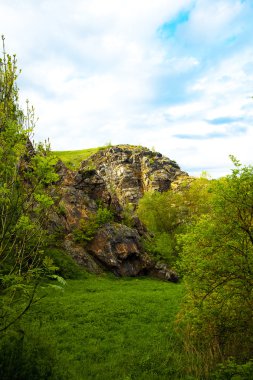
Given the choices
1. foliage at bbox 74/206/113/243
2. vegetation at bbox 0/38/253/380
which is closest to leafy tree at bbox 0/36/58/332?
vegetation at bbox 0/38/253/380

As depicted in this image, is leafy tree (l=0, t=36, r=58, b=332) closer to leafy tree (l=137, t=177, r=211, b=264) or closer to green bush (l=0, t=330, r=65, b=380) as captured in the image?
green bush (l=0, t=330, r=65, b=380)

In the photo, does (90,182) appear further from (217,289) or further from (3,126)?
(3,126)

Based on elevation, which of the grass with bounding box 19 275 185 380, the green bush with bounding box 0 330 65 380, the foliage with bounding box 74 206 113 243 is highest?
the foliage with bounding box 74 206 113 243

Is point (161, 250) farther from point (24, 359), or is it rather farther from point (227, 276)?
point (24, 359)

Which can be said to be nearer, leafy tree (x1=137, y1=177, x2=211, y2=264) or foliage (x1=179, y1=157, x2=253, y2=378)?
foliage (x1=179, y1=157, x2=253, y2=378)

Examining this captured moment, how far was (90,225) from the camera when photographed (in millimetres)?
36969

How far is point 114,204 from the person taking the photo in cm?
4534

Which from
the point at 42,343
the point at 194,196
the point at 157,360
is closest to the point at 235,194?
the point at 157,360

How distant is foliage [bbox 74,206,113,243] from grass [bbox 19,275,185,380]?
397 inches

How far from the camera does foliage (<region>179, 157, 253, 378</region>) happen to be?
41.2 ft

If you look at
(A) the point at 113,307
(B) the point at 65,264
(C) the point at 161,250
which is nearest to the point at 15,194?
(A) the point at 113,307

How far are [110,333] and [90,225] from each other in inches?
837

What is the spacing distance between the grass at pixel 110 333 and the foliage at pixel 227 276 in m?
2.00

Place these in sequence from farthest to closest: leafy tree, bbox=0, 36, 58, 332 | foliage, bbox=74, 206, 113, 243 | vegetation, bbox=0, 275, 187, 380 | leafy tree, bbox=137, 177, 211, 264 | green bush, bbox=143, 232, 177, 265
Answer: leafy tree, bbox=137, 177, 211, 264 < green bush, bbox=143, 232, 177, 265 < foliage, bbox=74, 206, 113, 243 < vegetation, bbox=0, 275, 187, 380 < leafy tree, bbox=0, 36, 58, 332
